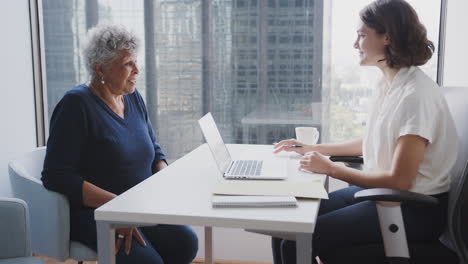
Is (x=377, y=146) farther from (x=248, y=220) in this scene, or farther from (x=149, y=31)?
(x=149, y=31)

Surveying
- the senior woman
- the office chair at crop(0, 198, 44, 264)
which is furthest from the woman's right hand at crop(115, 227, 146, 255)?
the office chair at crop(0, 198, 44, 264)

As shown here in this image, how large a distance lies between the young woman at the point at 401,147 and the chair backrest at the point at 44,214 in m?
0.77

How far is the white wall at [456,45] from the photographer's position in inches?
90.6

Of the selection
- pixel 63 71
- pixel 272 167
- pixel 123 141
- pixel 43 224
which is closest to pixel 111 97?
pixel 123 141

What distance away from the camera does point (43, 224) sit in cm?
185

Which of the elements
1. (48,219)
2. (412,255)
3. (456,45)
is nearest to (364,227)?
(412,255)

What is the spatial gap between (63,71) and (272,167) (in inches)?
66.7

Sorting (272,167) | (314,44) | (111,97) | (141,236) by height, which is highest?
(314,44)

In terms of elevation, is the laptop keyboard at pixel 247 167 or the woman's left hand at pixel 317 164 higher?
the woman's left hand at pixel 317 164

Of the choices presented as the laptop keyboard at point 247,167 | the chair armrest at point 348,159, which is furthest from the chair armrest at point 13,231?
the chair armrest at point 348,159

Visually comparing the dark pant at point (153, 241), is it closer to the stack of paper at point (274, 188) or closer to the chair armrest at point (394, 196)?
the stack of paper at point (274, 188)

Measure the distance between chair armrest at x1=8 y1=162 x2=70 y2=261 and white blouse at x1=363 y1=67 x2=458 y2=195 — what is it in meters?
1.10

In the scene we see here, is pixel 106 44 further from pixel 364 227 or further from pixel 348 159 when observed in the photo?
pixel 364 227

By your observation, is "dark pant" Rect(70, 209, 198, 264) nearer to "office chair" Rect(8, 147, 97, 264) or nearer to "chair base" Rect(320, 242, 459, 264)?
"office chair" Rect(8, 147, 97, 264)
